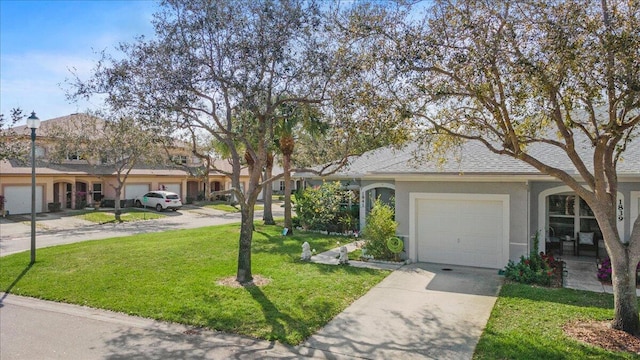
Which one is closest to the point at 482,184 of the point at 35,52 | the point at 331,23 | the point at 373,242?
the point at 373,242

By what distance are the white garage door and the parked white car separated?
4.26ft

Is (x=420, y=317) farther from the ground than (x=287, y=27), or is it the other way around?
(x=287, y=27)

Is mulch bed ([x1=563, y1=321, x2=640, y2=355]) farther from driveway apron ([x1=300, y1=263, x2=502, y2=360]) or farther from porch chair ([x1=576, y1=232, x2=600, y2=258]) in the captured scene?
porch chair ([x1=576, y1=232, x2=600, y2=258])

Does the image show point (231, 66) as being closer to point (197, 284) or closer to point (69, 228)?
point (197, 284)

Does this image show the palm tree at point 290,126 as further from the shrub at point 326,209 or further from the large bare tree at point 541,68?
the large bare tree at point 541,68

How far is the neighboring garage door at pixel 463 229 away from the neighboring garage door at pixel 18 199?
29.5m

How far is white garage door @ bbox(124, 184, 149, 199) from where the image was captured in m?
36.6

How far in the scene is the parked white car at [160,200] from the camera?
3494 cm

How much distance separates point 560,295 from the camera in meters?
9.78

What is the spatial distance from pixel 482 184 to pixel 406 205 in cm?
249

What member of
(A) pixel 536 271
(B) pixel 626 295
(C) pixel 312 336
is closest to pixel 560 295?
(A) pixel 536 271

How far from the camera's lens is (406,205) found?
13984 millimetres

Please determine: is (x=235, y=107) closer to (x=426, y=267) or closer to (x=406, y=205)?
(x=406, y=205)

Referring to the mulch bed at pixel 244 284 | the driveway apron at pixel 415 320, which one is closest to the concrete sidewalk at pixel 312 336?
the driveway apron at pixel 415 320
